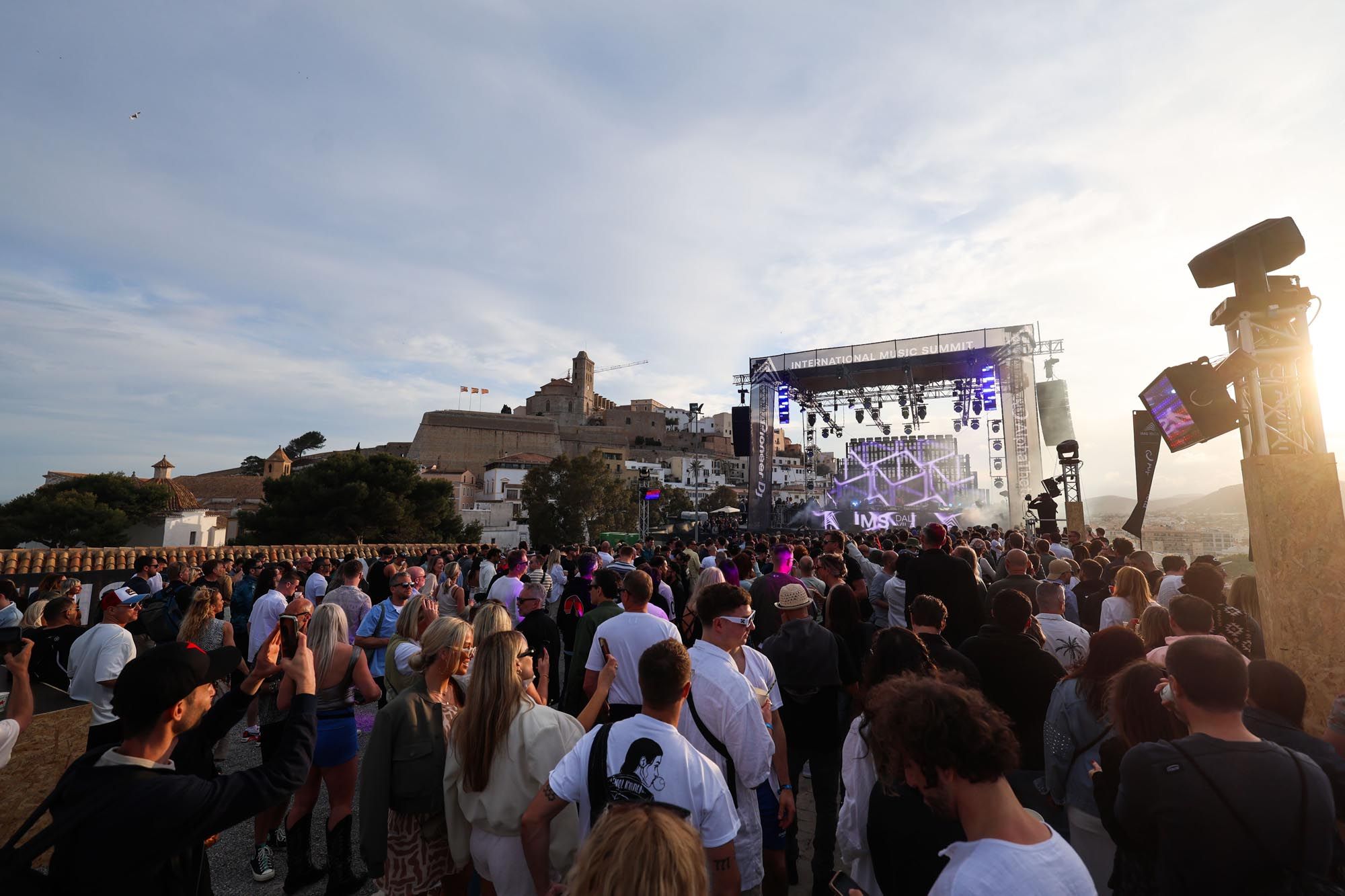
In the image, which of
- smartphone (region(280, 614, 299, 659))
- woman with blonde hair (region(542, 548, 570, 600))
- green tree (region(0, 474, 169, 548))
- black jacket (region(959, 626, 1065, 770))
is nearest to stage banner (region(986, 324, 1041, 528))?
woman with blonde hair (region(542, 548, 570, 600))

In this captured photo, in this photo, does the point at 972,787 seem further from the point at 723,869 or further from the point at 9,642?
the point at 9,642

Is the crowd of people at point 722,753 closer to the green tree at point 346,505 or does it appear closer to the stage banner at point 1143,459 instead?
the stage banner at point 1143,459

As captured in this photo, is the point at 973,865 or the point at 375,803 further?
the point at 375,803

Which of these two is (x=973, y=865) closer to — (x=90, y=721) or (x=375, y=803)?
(x=375, y=803)

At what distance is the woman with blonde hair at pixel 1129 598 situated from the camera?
15.7ft

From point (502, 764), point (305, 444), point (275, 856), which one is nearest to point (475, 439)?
point (305, 444)

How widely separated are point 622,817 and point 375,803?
202 centimetres

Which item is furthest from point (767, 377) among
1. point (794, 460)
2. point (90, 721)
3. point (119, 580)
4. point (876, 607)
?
point (794, 460)

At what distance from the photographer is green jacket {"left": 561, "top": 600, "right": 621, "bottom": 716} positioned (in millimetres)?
4664

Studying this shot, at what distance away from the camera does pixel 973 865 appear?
4.35 ft

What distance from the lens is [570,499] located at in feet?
114

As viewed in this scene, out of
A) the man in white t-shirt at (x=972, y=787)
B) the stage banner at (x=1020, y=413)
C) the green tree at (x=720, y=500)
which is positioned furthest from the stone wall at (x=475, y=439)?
the man in white t-shirt at (x=972, y=787)

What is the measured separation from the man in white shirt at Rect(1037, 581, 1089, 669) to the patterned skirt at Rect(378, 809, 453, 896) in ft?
12.2

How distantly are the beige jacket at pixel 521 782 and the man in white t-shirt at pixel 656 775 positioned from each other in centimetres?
21
